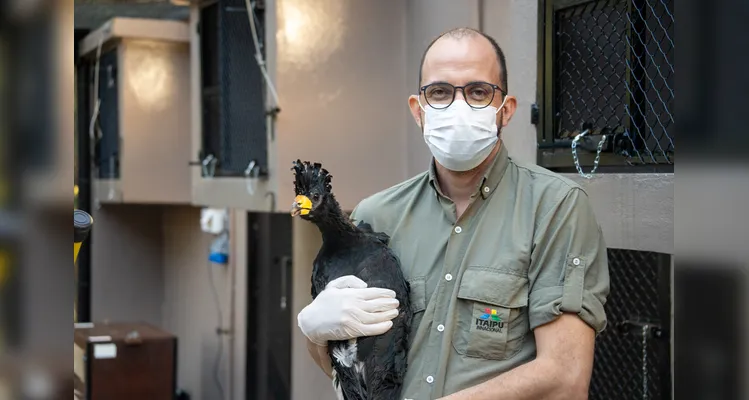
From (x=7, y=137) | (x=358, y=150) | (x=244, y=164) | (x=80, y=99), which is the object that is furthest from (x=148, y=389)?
(x=7, y=137)

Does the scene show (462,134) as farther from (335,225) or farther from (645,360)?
(645,360)

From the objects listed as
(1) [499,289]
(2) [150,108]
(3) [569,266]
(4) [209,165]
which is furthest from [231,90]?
(3) [569,266]

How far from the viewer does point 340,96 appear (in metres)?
4.95

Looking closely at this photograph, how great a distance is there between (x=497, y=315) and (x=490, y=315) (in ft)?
0.06

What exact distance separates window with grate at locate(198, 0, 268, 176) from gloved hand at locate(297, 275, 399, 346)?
111 inches

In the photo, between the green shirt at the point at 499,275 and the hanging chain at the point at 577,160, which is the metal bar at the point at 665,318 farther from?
the green shirt at the point at 499,275

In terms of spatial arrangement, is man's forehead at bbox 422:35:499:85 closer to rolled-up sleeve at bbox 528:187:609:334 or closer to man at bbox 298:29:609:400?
man at bbox 298:29:609:400

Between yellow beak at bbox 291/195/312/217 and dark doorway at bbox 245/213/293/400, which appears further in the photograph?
dark doorway at bbox 245/213/293/400

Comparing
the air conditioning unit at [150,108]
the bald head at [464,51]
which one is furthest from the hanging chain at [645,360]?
the air conditioning unit at [150,108]

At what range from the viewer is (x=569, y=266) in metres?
2.09

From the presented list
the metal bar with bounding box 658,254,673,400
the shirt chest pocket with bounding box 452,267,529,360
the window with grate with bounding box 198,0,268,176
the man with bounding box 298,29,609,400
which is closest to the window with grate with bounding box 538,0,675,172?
the man with bounding box 298,29,609,400

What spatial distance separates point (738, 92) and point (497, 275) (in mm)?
1228

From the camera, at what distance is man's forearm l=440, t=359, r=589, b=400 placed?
80.4 inches

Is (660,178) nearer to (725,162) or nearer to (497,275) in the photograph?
(497,275)
